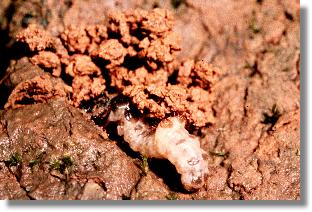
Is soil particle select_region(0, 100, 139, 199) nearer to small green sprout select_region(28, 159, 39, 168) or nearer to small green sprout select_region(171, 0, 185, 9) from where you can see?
small green sprout select_region(28, 159, 39, 168)

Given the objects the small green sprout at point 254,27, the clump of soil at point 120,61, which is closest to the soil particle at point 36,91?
the clump of soil at point 120,61

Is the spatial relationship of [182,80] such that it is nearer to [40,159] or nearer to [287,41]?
[287,41]

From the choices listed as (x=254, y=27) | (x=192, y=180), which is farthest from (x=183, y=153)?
(x=254, y=27)

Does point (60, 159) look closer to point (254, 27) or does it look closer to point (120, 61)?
point (120, 61)

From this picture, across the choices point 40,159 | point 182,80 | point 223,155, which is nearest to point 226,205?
point 223,155

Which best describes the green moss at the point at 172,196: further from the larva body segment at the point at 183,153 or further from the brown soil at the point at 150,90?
the larva body segment at the point at 183,153
